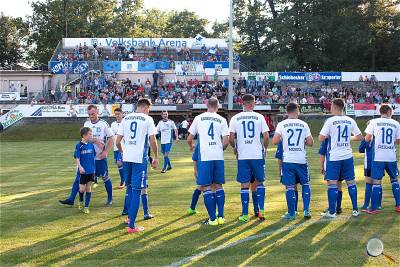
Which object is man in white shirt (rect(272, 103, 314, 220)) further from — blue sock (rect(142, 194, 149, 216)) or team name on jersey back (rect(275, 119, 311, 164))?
blue sock (rect(142, 194, 149, 216))

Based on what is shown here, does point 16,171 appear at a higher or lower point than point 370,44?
lower

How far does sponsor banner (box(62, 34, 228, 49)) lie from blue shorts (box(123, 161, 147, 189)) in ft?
144

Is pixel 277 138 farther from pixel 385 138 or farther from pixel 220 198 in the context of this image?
pixel 385 138

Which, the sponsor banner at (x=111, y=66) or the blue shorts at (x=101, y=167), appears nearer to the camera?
the blue shorts at (x=101, y=167)

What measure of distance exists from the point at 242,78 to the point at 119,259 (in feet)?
129

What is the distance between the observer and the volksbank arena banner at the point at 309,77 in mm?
45656

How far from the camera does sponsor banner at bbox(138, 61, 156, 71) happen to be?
152 feet

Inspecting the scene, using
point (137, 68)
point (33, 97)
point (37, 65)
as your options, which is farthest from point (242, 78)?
point (37, 65)

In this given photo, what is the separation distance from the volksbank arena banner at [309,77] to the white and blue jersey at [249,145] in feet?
123

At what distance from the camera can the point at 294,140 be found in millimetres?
8766

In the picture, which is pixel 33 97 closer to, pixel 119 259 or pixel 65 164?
pixel 65 164

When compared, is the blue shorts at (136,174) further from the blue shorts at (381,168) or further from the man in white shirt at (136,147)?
the blue shorts at (381,168)

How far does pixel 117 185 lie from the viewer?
1350cm

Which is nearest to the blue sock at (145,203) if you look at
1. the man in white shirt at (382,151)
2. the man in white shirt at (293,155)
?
the man in white shirt at (293,155)
